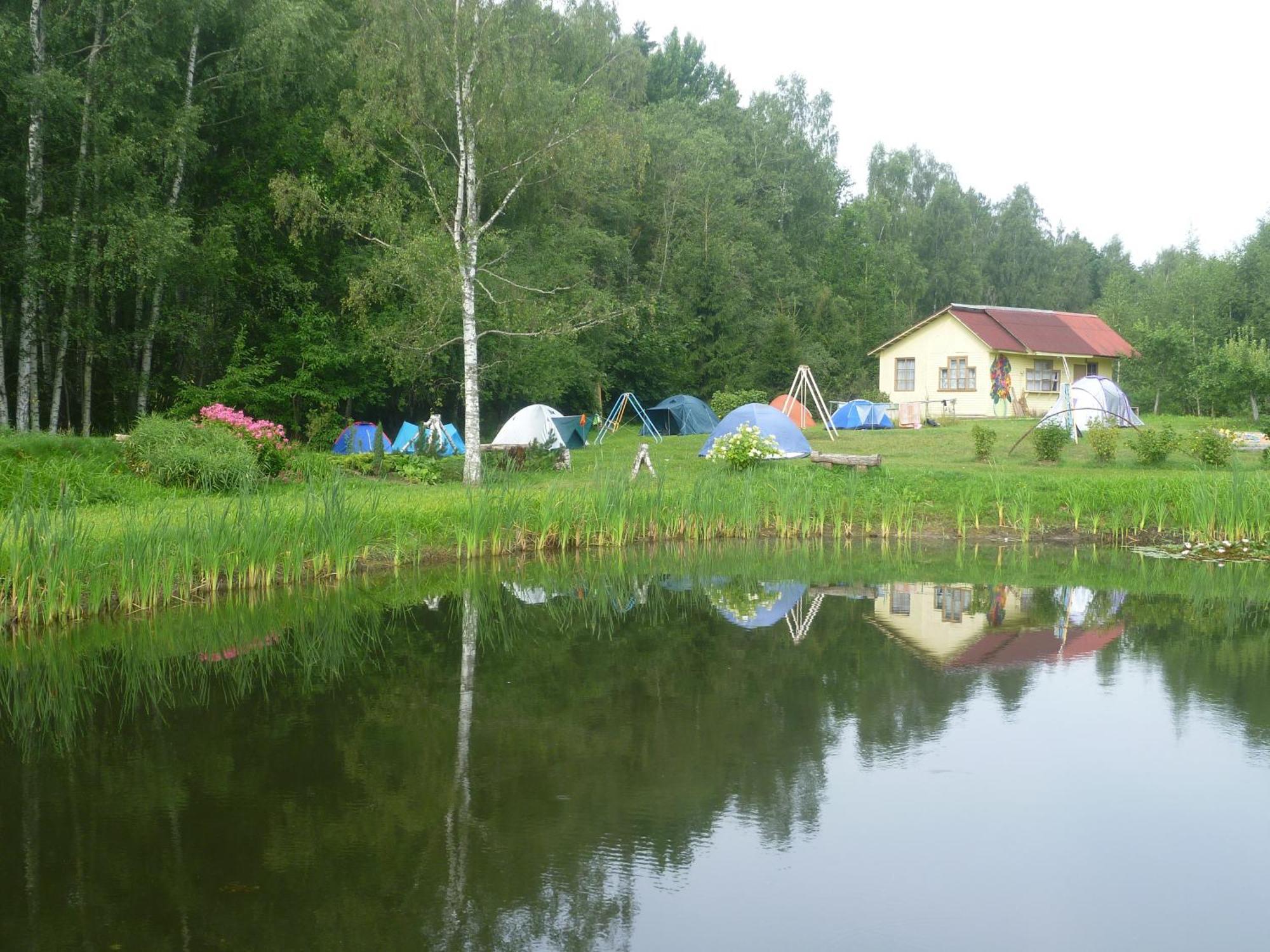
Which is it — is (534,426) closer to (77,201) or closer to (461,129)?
(461,129)

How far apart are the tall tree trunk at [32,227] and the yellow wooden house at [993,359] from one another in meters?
23.0

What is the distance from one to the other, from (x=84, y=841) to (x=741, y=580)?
7.58m

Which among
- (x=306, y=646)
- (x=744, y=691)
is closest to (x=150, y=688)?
(x=306, y=646)

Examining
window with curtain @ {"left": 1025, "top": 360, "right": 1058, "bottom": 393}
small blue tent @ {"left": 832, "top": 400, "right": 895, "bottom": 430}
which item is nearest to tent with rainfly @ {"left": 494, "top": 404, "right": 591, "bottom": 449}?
small blue tent @ {"left": 832, "top": 400, "right": 895, "bottom": 430}

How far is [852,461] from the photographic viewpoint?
16.8 m

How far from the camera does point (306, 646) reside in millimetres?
8203

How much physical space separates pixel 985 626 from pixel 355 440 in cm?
1544

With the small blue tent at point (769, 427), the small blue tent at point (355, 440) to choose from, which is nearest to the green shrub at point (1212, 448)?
the small blue tent at point (769, 427)

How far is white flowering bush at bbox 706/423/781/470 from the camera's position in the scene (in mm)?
17719

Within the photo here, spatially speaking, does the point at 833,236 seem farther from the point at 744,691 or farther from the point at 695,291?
the point at 744,691

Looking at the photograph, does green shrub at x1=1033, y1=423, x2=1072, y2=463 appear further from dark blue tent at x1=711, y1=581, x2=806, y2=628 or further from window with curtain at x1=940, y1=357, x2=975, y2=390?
window with curtain at x1=940, y1=357, x2=975, y2=390

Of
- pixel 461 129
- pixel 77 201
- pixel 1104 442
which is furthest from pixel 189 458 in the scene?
pixel 1104 442

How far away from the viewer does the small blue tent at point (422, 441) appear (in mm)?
20203

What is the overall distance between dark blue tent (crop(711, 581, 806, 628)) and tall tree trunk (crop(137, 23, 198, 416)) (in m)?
13.0
